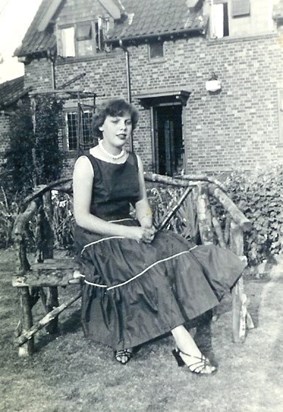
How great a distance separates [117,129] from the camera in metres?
3.87

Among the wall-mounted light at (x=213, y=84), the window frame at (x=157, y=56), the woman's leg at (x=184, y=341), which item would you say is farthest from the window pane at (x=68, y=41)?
the woman's leg at (x=184, y=341)

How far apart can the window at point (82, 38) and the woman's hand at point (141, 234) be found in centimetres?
1313

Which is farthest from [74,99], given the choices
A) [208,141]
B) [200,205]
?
[200,205]

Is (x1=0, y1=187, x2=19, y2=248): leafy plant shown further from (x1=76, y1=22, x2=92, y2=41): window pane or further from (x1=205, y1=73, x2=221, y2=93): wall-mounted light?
(x1=76, y1=22, x2=92, y2=41): window pane

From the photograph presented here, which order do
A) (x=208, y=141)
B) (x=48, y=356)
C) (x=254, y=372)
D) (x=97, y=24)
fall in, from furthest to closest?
(x=97, y=24)
(x=208, y=141)
(x=48, y=356)
(x=254, y=372)

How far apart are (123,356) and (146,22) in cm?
1296

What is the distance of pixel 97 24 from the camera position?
1600 cm

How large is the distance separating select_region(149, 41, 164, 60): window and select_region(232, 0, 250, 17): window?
7.34 feet

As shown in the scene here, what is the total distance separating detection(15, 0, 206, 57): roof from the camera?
1427 cm

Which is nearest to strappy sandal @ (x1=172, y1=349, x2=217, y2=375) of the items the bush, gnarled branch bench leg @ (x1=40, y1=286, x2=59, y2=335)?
gnarled branch bench leg @ (x1=40, y1=286, x2=59, y2=335)

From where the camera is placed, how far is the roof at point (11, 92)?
16842mm

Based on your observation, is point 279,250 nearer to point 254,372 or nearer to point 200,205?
point 200,205

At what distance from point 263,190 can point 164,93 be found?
842 cm

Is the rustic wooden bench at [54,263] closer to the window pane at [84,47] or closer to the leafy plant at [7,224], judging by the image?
the leafy plant at [7,224]
